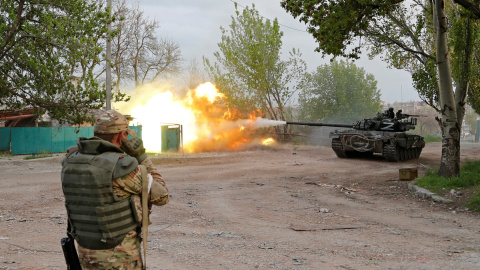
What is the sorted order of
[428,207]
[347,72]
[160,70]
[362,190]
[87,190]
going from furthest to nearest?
[347,72] → [160,70] → [362,190] → [428,207] → [87,190]

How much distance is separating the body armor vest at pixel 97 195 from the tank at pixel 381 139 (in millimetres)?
17095

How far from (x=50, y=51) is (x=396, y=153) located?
14579 mm

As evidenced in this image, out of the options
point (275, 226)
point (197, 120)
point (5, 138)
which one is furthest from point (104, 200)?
point (197, 120)

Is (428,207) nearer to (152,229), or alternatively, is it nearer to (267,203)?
(267,203)

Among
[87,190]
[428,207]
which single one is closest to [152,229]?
[87,190]

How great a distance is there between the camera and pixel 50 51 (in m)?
16.7

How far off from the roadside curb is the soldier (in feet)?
29.5

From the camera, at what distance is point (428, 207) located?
9938 mm

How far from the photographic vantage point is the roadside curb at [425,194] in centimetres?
1031

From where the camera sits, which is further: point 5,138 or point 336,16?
point 5,138

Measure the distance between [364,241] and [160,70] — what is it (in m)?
35.7

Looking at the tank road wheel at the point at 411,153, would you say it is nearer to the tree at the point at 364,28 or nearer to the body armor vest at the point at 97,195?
the tree at the point at 364,28

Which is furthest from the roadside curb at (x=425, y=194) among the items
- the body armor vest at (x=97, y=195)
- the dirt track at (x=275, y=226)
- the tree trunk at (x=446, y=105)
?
the body armor vest at (x=97, y=195)

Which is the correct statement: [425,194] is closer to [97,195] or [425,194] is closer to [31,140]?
[97,195]
